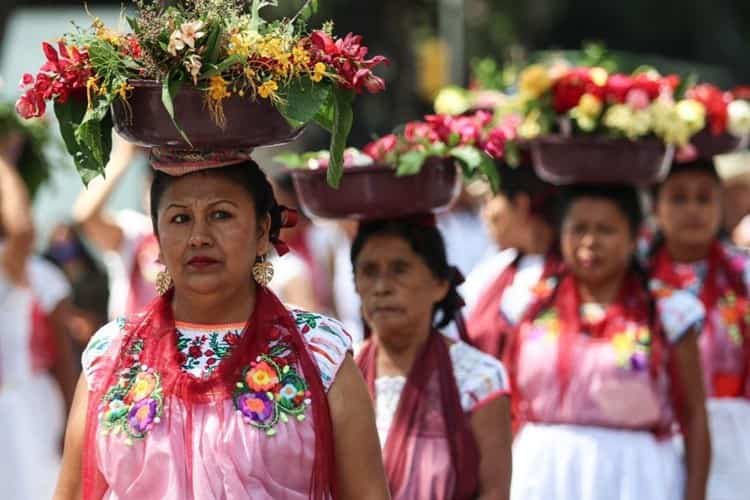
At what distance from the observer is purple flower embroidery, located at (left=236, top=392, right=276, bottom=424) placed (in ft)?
13.8

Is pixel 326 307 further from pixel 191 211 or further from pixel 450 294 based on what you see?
pixel 191 211

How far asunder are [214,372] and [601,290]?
9.60 ft

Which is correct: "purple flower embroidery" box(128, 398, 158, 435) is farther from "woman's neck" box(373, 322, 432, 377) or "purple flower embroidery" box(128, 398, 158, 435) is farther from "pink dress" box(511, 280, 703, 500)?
"pink dress" box(511, 280, 703, 500)

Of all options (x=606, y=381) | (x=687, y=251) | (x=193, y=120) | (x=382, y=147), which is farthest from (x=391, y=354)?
(x=687, y=251)

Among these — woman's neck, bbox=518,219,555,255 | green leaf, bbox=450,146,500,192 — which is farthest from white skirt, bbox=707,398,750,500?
green leaf, bbox=450,146,500,192

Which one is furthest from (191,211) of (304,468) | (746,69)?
(746,69)

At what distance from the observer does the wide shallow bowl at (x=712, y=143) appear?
7348 mm

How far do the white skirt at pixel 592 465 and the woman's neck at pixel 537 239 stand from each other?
4.74 feet

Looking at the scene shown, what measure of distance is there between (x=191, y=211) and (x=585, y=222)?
2.82m

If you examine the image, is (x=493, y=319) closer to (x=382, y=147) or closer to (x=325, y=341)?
(x=382, y=147)

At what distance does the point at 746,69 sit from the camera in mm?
25141

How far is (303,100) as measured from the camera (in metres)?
4.20

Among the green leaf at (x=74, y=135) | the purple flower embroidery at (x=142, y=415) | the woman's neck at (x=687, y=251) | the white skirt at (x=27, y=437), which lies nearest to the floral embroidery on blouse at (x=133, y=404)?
the purple flower embroidery at (x=142, y=415)

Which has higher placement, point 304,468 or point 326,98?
point 326,98
